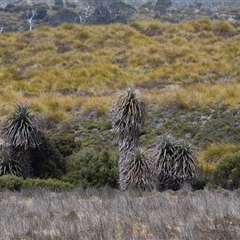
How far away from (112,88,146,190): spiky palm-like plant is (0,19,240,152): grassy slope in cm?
365

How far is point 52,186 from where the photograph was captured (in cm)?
1077

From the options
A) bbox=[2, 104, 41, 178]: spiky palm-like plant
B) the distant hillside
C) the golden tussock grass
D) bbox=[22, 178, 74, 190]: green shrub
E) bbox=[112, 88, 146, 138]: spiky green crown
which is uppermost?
bbox=[112, 88, 146, 138]: spiky green crown

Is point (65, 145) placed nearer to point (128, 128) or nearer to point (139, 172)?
point (128, 128)

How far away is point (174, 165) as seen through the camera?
34.4 feet

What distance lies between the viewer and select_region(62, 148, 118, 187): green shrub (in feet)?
39.8

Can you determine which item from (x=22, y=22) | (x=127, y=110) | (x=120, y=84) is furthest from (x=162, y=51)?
(x=22, y=22)

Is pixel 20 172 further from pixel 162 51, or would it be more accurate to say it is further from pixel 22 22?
pixel 22 22

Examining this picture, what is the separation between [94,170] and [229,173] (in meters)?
3.56

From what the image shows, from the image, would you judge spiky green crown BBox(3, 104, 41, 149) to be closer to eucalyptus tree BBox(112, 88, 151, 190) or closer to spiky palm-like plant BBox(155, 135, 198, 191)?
eucalyptus tree BBox(112, 88, 151, 190)

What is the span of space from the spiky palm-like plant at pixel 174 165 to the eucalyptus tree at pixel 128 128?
1.30 feet

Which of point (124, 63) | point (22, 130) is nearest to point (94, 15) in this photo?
point (124, 63)

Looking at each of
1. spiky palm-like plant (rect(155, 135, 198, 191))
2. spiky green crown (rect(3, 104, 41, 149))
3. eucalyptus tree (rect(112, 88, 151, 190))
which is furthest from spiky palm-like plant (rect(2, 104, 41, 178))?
spiky palm-like plant (rect(155, 135, 198, 191))

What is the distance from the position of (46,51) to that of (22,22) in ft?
225

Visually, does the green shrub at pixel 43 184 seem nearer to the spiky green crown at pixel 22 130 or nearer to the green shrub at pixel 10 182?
the green shrub at pixel 10 182
